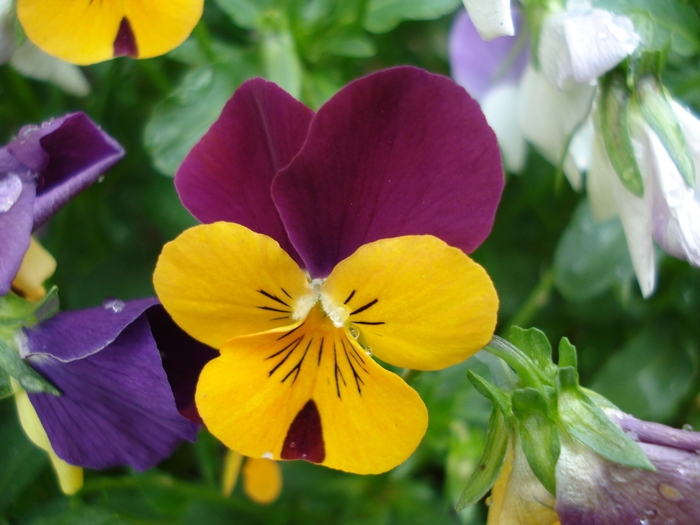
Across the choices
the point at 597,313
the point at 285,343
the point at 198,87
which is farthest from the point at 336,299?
the point at 597,313

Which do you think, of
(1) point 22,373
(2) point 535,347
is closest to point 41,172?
(1) point 22,373

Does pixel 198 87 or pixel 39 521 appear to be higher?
pixel 198 87

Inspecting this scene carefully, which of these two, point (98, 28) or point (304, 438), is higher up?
point (98, 28)

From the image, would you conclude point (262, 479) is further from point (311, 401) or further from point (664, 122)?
point (664, 122)

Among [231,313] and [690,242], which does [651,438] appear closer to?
[690,242]

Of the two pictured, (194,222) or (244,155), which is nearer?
(244,155)
